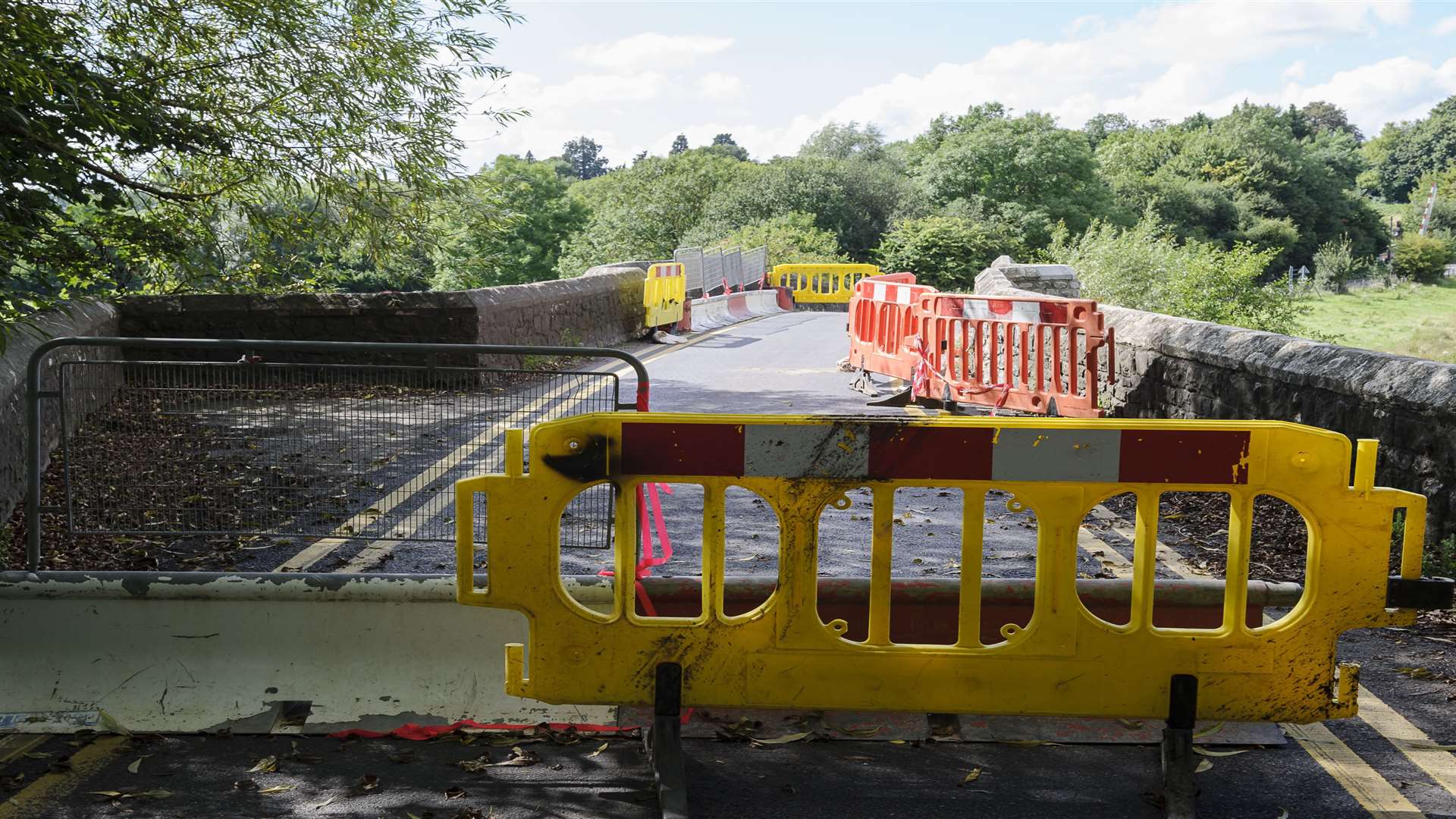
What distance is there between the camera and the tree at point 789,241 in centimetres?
4341

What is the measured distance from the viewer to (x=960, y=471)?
3.88m

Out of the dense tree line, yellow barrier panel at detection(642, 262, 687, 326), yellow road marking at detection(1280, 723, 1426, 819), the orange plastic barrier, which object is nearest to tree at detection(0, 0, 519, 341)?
the dense tree line

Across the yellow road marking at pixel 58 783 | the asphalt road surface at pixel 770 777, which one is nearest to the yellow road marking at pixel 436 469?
the yellow road marking at pixel 58 783

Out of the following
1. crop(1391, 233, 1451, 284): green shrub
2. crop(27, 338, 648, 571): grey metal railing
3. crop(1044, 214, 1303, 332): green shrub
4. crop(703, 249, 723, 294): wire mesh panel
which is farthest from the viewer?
crop(1391, 233, 1451, 284): green shrub

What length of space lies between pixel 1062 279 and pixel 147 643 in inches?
768

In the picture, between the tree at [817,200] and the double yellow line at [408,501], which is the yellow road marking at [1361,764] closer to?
the double yellow line at [408,501]

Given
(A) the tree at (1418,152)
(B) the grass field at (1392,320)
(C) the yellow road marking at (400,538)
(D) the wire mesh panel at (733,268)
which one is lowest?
(B) the grass field at (1392,320)

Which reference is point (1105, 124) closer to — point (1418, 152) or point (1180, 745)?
point (1418, 152)

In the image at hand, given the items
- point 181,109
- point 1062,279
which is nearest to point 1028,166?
point 1062,279

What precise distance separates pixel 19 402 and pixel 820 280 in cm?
2876

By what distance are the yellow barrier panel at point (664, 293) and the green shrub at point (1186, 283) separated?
7.91 metres

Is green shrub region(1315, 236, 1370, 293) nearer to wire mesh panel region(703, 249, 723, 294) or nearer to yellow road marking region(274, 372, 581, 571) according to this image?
wire mesh panel region(703, 249, 723, 294)

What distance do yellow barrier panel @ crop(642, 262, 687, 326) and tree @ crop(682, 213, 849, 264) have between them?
18063 millimetres

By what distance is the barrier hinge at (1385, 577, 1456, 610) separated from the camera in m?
3.91
